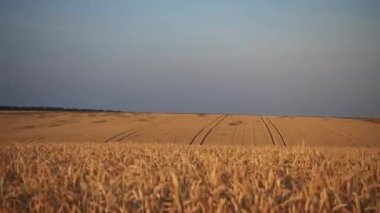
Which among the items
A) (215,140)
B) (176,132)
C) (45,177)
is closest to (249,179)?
(45,177)

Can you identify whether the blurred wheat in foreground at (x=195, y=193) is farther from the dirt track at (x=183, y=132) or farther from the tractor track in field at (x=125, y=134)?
the tractor track in field at (x=125, y=134)

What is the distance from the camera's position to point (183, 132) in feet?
77.2

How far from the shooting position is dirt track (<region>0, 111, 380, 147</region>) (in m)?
20.6

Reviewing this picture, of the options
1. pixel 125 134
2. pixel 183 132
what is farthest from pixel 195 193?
pixel 183 132

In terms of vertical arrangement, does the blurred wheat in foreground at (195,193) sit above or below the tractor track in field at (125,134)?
below

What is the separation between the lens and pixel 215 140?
20.7 meters

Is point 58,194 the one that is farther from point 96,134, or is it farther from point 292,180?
point 96,134

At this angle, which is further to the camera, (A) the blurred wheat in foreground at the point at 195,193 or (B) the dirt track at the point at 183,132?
(B) the dirt track at the point at 183,132

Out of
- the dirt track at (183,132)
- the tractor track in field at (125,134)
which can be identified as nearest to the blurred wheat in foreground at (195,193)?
the dirt track at (183,132)

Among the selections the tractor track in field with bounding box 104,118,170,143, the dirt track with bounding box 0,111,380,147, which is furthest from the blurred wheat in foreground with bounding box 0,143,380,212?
the tractor track in field with bounding box 104,118,170,143

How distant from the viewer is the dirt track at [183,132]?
67.6 ft

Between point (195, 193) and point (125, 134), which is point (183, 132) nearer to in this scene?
point (125, 134)

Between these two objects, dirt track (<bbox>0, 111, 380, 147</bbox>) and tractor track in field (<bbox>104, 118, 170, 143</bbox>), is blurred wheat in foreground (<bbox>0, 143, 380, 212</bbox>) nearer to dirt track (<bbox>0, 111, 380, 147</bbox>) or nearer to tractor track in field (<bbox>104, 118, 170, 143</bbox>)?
dirt track (<bbox>0, 111, 380, 147</bbox>)

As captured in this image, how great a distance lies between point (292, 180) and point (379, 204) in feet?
3.30
